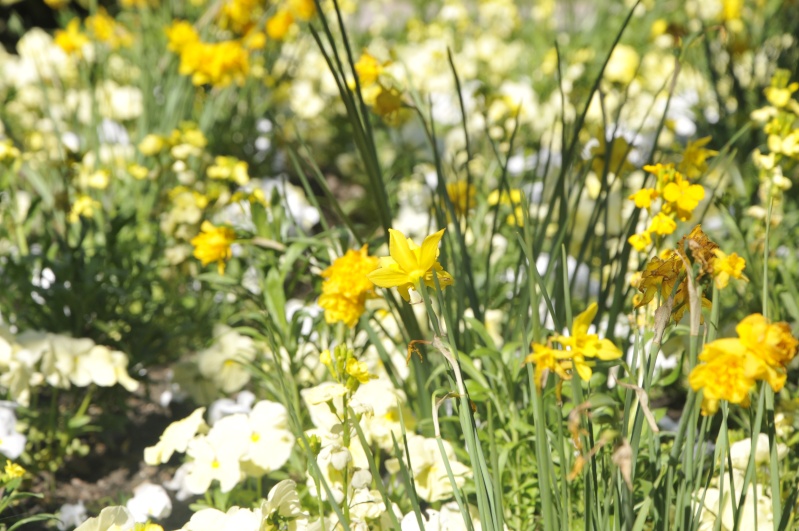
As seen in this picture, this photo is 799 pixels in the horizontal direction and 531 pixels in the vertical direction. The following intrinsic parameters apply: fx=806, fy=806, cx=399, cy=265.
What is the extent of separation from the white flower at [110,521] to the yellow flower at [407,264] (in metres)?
0.54

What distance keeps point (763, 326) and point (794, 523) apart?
460 mm

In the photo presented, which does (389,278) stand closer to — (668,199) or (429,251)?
(429,251)

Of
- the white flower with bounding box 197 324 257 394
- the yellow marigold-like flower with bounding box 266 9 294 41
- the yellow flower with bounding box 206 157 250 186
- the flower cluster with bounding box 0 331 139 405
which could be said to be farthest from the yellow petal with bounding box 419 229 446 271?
the yellow marigold-like flower with bounding box 266 9 294 41

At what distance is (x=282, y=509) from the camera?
1.21m

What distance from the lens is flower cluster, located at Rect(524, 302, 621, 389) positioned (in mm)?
877

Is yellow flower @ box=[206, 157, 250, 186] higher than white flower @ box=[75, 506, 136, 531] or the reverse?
higher

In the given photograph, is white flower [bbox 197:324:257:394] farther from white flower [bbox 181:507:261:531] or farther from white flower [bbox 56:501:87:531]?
white flower [bbox 181:507:261:531]

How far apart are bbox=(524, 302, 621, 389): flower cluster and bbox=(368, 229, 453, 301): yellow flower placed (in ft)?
0.58

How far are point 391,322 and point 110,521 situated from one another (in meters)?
0.90

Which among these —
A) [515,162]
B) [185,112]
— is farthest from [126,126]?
[515,162]

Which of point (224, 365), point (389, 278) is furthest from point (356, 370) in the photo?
point (224, 365)

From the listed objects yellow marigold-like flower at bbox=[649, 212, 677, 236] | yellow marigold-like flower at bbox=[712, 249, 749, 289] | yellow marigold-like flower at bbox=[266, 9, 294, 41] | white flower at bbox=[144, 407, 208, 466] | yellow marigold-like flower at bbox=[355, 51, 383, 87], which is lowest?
yellow marigold-like flower at bbox=[712, 249, 749, 289]

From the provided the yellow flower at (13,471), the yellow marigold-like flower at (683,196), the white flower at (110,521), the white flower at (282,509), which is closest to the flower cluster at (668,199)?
the yellow marigold-like flower at (683,196)

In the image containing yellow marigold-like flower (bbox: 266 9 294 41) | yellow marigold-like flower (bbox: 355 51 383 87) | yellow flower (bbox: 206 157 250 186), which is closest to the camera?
yellow marigold-like flower (bbox: 355 51 383 87)
